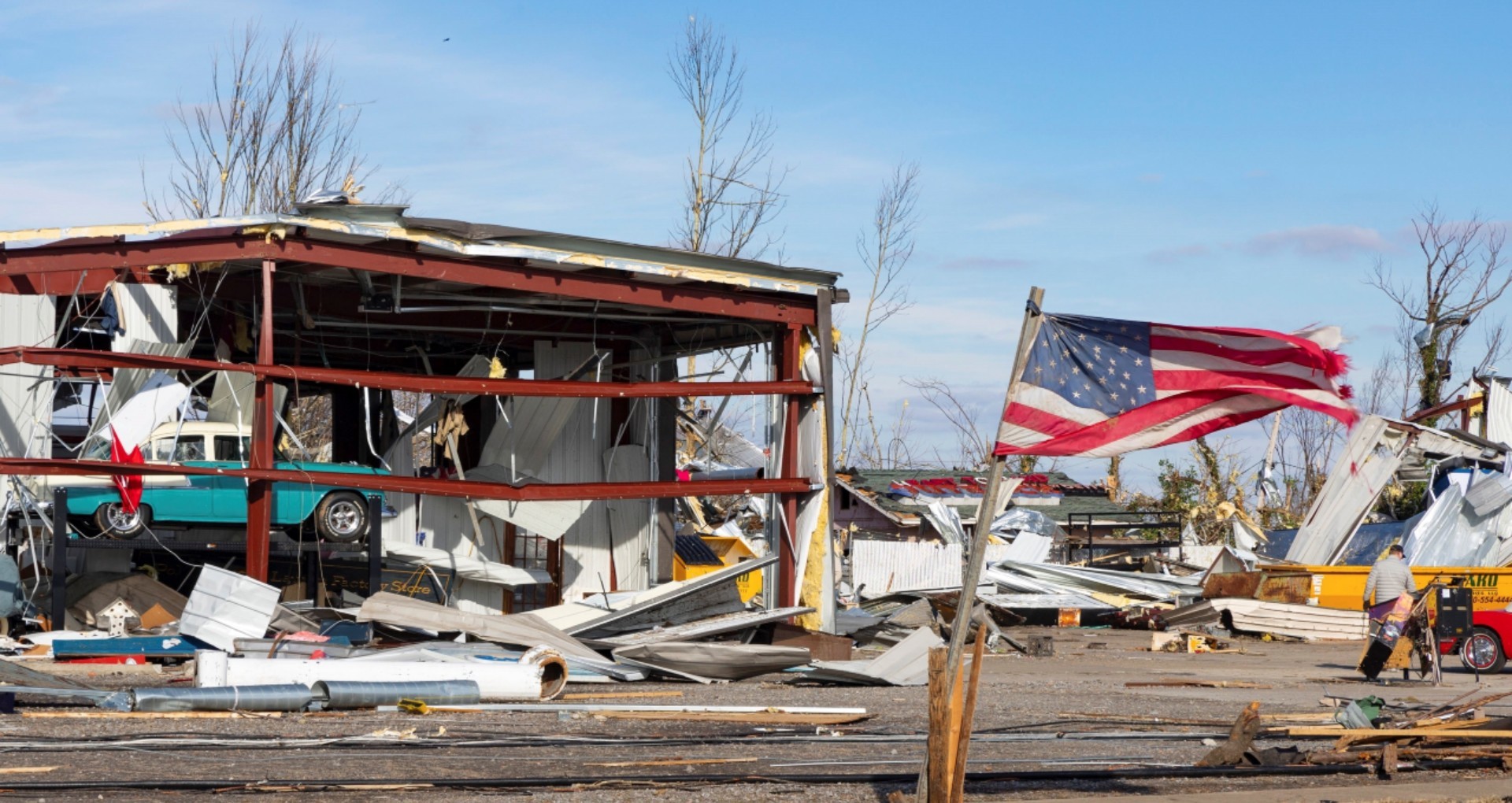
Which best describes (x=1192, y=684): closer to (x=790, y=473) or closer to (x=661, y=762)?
(x=790, y=473)

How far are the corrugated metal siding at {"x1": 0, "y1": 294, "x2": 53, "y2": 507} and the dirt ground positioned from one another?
564cm

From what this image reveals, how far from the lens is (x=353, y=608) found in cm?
1836

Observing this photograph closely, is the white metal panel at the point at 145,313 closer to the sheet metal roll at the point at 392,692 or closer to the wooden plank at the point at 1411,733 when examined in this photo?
the sheet metal roll at the point at 392,692

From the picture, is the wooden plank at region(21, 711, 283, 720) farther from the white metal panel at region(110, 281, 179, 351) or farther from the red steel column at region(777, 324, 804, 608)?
the red steel column at region(777, 324, 804, 608)

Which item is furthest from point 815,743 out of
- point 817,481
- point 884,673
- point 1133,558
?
point 1133,558

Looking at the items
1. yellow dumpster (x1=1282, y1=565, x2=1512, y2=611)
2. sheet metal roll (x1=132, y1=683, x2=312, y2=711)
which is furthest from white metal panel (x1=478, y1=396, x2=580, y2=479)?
yellow dumpster (x1=1282, y1=565, x2=1512, y2=611)

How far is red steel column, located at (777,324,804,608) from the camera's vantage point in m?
21.2

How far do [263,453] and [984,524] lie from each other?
12147 mm

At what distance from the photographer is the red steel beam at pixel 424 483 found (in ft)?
56.0

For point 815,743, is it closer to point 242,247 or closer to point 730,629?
point 730,629

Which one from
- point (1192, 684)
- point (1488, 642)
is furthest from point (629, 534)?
point (1488, 642)

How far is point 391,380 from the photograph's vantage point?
18984mm

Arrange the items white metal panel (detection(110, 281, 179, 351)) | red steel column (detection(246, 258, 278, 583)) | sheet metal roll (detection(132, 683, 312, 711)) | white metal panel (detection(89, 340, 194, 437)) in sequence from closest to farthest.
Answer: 1. sheet metal roll (detection(132, 683, 312, 711))
2. red steel column (detection(246, 258, 278, 583))
3. white metal panel (detection(89, 340, 194, 437))
4. white metal panel (detection(110, 281, 179, 351))

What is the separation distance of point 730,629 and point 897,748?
24.6 ft
